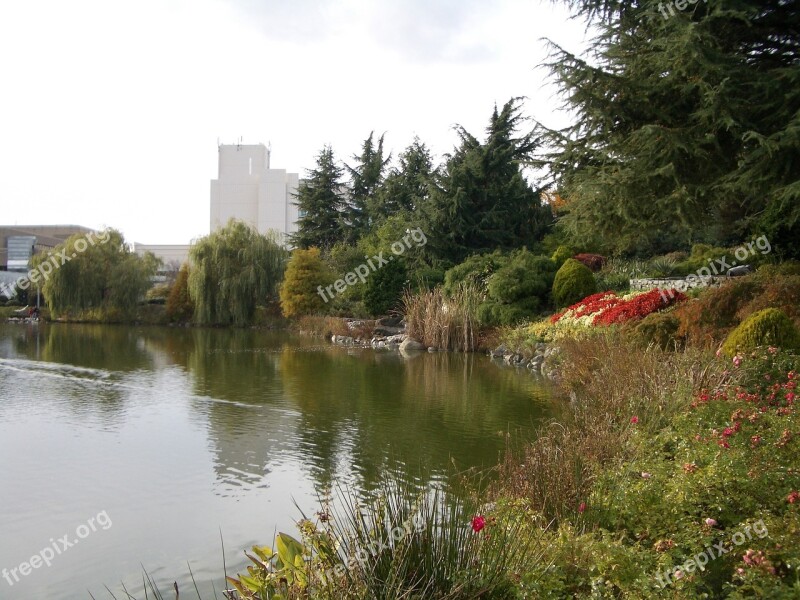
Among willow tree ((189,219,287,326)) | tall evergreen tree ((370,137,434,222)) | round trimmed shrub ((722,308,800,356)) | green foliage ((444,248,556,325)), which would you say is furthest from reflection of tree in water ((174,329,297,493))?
tall evergreen tree ((370,137,434,222))

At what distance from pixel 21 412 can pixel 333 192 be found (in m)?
26.6

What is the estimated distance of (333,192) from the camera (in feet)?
111

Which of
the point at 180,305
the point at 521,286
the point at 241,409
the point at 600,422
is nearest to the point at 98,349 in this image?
the point at 241,409

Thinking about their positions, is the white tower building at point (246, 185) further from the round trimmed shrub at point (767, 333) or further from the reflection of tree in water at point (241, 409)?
the round trimmed shrub at point (767, 333)

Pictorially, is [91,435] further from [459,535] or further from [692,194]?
[692,194]

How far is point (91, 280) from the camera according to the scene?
2847cm

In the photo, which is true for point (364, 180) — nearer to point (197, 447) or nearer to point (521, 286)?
point (521, 286)

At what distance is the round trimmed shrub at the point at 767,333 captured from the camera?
Result: 21.2ft

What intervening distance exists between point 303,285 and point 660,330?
55.8 ft

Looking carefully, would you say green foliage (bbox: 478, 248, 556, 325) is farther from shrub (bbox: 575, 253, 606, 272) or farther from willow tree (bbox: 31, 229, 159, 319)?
willow tree (bbox: 31, 229, 159, 319)

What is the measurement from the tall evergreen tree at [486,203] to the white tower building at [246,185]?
38036mm

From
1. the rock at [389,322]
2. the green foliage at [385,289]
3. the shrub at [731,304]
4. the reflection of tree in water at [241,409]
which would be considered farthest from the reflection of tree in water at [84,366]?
the shrub at [731,304]

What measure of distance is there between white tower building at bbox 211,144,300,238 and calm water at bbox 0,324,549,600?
→ 47713mm

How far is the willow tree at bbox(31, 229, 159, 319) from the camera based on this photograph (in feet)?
92.1
